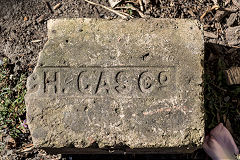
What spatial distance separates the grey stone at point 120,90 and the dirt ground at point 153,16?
786 mm

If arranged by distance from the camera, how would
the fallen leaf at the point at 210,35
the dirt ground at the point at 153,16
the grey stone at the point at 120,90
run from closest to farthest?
1. the grey stone at the point at 120,90
2. the dirt ground at the point at 153,16
3. the fallen leaf at the point at 210,35

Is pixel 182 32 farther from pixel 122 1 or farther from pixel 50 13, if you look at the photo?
pixel 50 13

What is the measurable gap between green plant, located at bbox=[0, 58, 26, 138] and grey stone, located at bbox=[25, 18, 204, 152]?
0.79m

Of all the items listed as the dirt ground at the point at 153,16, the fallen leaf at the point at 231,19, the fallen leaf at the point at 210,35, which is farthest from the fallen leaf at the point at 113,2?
the fallen leaf at the point at 231,19

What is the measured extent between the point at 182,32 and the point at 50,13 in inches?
59.3

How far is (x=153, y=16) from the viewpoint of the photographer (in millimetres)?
2945

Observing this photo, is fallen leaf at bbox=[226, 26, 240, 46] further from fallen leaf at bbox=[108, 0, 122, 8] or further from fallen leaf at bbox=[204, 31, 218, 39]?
fallen leaf at bbox=[108, 0, 122, 8]

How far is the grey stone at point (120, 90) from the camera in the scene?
80.0 inches

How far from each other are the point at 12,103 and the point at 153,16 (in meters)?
1.66

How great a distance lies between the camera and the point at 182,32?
Answer: 2166 millimetres

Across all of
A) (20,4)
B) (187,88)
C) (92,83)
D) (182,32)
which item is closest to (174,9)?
(182,32)

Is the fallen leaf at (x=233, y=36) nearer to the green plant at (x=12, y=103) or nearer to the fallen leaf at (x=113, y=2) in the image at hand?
the fallen leaf at (x=113, y=2)

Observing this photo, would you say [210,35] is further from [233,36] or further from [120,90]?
[120,90]

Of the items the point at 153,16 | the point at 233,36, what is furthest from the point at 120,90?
the point at 233,36
